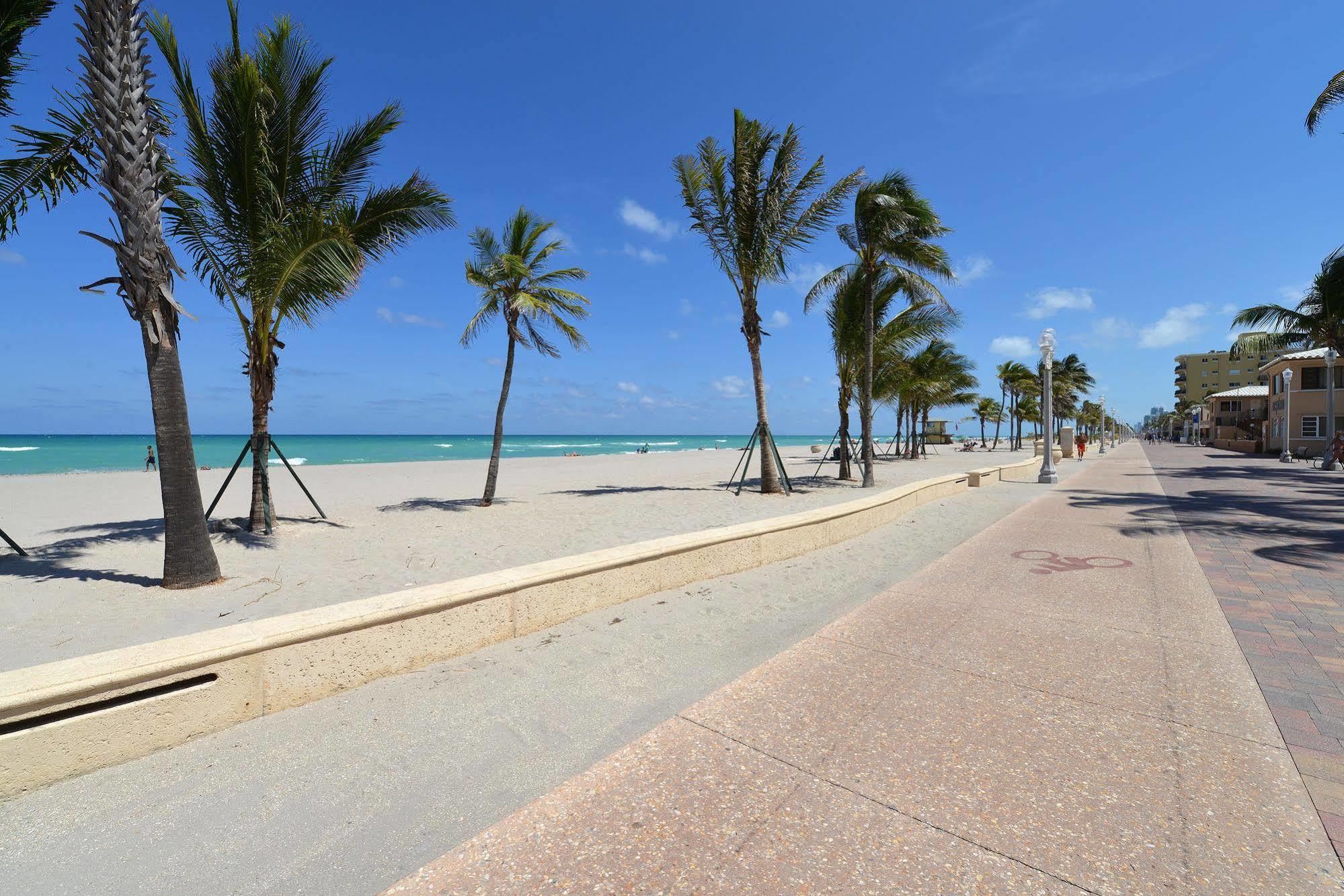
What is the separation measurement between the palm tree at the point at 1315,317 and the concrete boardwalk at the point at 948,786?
25037 millimetres

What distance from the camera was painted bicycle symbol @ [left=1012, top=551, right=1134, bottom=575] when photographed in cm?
608

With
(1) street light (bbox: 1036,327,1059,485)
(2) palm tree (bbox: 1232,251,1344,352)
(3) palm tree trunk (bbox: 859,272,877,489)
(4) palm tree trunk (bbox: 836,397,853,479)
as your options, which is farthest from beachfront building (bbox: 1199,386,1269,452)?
(3) palm tree trunk (bbox: 859,272,877,489)

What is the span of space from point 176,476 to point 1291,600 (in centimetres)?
1019

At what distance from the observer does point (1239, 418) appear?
49.6 meters

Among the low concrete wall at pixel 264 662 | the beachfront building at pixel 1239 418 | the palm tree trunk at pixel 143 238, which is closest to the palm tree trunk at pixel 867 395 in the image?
the low concrete wall at pixel 264 662

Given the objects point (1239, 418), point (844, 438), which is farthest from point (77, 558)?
point (1239, 418)

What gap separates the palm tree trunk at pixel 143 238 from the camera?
17.8 ft

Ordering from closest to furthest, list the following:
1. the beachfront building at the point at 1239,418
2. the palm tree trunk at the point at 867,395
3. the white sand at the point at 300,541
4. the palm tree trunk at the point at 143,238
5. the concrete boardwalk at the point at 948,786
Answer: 1. the concrete boardwalk at the point at 948,786
2. the white sand at the point at 300,541
3. the palm tree trunk at the point at 143,238
4. the palm tree trunk at the point at 867,395
5. the beachfront building at the point at 1239,418

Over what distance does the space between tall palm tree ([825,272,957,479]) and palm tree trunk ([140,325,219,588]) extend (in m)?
15.2

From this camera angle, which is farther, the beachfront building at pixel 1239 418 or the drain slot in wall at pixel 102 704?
the beachfront building at pixel 1239 418

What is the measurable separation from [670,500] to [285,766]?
11.0m

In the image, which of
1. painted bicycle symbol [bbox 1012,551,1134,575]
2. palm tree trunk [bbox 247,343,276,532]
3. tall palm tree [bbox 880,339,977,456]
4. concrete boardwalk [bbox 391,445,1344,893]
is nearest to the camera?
concrete boardwalk [bbox 391,445,1344,893]

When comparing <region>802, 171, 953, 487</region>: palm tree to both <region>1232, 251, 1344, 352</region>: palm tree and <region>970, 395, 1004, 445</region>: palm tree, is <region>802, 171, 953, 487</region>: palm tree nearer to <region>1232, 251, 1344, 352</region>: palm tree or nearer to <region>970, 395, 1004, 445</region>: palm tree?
<region>1232, 251, 1344, 352</region>: palm tree

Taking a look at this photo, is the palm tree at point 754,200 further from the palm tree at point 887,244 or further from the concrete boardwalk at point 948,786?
the concrete boardwalk at point 948,786
